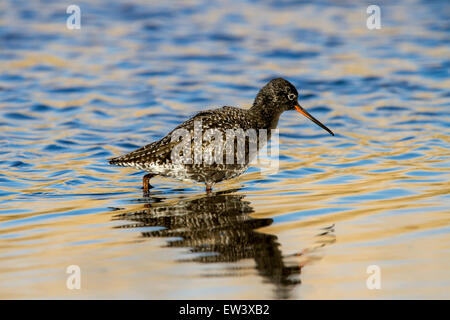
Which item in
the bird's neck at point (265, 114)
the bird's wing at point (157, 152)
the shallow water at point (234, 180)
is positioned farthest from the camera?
the bird's neck at point (265, 114)

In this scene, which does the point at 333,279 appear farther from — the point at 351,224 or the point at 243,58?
the point at 243,58

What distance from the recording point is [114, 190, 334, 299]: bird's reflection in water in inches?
297

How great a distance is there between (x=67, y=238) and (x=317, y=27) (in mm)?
16227

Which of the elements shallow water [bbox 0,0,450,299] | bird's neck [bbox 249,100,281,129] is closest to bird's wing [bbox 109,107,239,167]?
shallow water [bbox 0,0,450,299]

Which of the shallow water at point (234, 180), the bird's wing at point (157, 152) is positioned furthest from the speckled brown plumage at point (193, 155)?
the shallow water at point (234, 180)

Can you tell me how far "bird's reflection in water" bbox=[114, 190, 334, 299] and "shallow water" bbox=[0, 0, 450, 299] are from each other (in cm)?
3

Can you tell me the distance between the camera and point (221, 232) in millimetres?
8805

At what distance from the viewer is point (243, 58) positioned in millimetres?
20719

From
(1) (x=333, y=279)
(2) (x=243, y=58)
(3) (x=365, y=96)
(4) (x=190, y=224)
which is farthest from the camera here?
(2) (x=243, y=58)

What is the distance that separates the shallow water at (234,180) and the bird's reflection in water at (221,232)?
0.09 feet

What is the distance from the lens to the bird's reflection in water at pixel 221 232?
24.8 ft

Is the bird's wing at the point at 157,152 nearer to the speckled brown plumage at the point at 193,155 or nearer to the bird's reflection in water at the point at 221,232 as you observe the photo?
the speckled brown plumage at the point at 193,155

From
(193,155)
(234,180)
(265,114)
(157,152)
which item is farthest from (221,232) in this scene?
(265,114)
